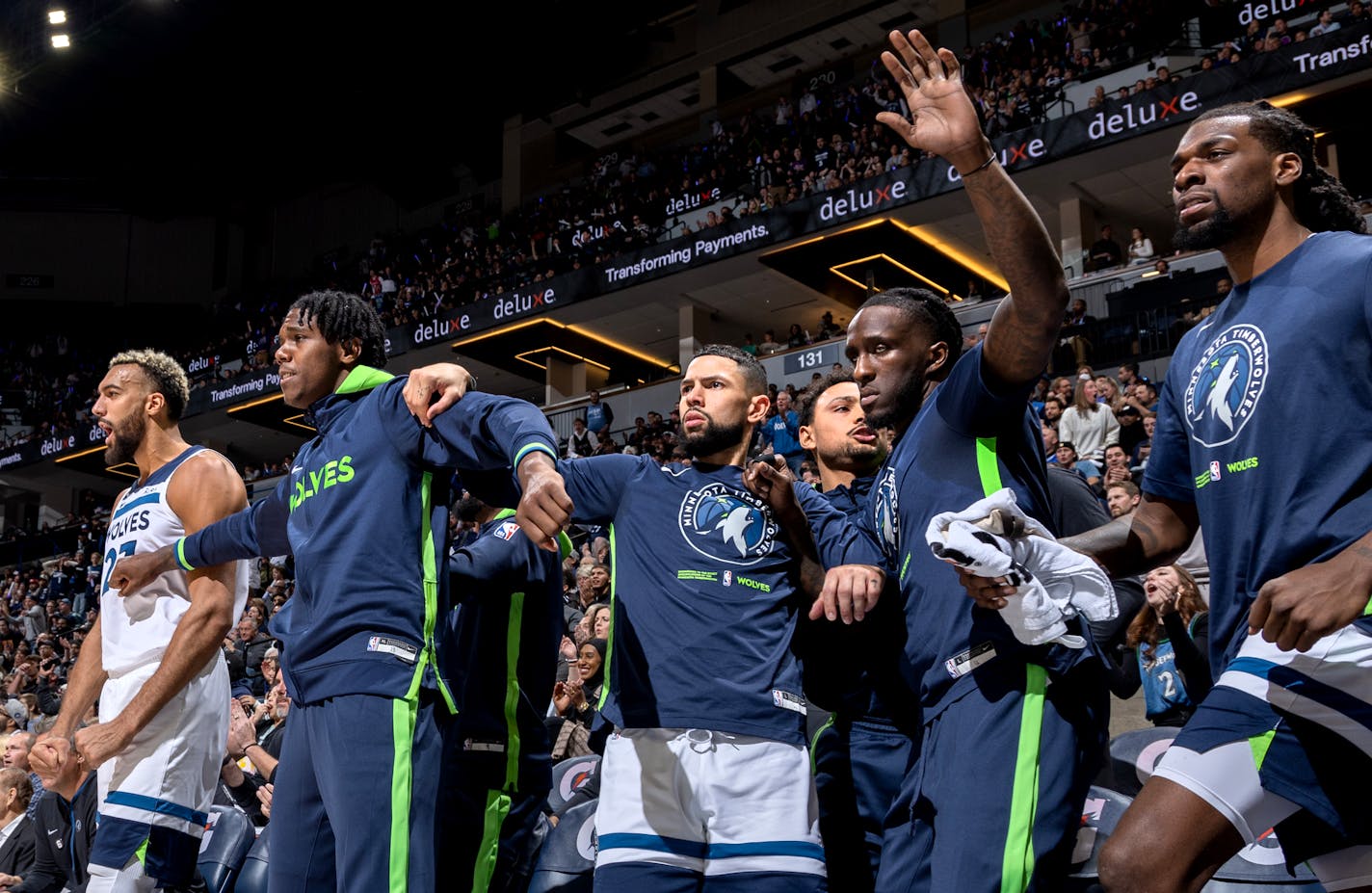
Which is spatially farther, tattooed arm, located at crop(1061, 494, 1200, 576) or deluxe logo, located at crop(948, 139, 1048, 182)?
deluxe logo, located at crop(948, 139, 1048, 182)

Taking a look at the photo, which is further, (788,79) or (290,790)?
(788,79)

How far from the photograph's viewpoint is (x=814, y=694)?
340 centimetres

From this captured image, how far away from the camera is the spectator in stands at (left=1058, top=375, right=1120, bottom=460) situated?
36.8ft

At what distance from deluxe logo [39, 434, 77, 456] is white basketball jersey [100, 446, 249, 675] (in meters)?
26.9

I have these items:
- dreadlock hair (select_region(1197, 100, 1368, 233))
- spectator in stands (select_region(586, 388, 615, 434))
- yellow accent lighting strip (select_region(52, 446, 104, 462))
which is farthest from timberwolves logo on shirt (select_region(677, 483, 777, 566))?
yellow accent lighting strip (select_region(52, 446, 104, 462))

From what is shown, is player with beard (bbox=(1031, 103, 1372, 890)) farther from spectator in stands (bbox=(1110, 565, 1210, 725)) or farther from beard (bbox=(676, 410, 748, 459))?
spectator in stands (bbox=(1110, 565, 1210, 725))

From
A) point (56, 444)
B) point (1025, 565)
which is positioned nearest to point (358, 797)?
point (1025, 565)

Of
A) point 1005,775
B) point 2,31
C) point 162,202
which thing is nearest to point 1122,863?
point 1005,775

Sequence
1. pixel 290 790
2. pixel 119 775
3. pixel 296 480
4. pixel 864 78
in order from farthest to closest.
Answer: pixel 864 78
pixel 119 775
pixel 296 480
pixel 290 790

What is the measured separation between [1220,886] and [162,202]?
33403 mm

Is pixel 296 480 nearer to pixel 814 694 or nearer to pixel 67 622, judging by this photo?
pixel 814 694

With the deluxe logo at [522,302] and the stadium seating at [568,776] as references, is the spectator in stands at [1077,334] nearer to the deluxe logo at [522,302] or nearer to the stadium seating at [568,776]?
the deluxe logo at [522,302]

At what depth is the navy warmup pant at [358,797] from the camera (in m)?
2.75

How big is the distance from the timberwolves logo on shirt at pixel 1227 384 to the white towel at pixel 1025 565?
36 cm
